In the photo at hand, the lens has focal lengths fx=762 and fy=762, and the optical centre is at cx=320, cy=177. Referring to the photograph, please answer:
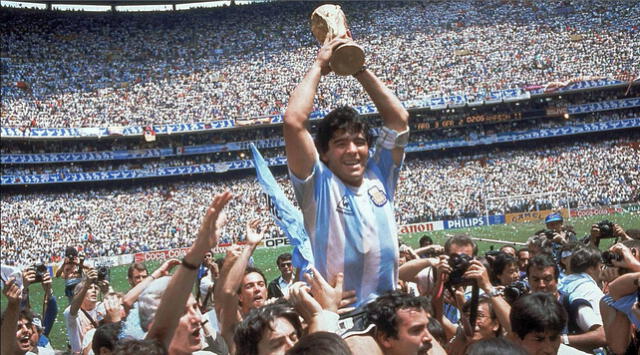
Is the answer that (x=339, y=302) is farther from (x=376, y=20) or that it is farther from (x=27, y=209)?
(x=376, y=20)

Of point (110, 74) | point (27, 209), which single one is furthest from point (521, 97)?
point (27, 209)

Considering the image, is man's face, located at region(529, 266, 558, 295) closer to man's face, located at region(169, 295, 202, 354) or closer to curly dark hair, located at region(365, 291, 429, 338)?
curly dark hair, located at region(365, 291, 429, 338)

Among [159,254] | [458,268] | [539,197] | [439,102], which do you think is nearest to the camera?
[458,268]

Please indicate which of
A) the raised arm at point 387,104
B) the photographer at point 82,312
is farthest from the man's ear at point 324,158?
the photographer at point 82,312

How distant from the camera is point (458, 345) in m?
4.60

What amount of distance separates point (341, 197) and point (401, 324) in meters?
0.78

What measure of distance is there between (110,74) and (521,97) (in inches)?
1186

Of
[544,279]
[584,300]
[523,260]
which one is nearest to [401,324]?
[584,300]

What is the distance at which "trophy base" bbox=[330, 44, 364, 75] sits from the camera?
395 centimetres

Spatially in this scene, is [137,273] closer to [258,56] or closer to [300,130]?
[300,130]

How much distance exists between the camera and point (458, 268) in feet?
14.6

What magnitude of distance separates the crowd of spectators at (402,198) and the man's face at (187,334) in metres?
36.4

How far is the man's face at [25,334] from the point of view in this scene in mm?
5348

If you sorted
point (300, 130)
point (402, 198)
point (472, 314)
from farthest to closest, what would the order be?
point (402, 198)
point (472, 314)
point (300, 130)
